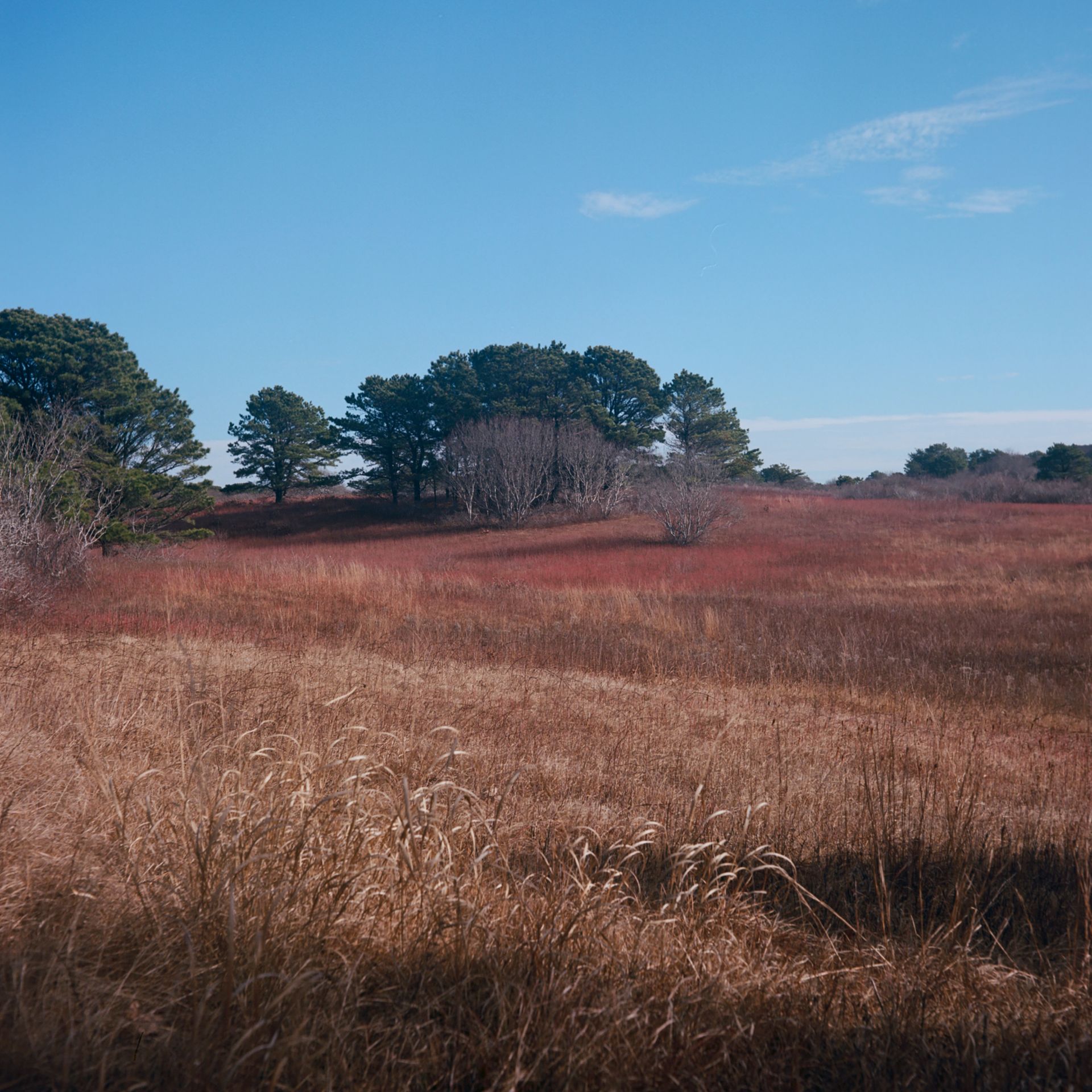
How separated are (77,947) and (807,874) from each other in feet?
11.1

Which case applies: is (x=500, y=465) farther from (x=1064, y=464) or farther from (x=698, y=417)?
(x=1064, y=464)

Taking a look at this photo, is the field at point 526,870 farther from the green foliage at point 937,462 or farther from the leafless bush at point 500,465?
the green foliage at point 937,462

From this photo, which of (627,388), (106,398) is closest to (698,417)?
(627,388)

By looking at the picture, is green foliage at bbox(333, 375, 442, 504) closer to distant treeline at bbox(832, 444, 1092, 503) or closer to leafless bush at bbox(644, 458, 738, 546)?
leafless bush at bbox(644, 458, 738, 546)

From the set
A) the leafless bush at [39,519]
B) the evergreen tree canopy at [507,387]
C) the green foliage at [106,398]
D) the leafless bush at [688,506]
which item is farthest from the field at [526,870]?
the evergreen tree canopy at [507,387]

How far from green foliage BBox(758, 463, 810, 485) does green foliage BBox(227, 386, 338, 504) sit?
44.2 meters

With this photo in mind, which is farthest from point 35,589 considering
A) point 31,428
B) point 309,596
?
point 31,428

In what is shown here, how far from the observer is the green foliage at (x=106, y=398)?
27.0 m

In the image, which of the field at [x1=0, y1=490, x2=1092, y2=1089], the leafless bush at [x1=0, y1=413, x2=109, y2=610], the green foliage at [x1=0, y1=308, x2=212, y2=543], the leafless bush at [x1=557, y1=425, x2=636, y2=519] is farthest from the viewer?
the leafless bush at [x1=557, y1=425, x2=636, y2=519]

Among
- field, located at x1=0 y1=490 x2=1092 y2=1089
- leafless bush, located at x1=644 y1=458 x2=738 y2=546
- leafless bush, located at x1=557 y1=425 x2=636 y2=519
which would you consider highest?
leafless bush, located at x1=557 y1=425 x2=636 y2=519

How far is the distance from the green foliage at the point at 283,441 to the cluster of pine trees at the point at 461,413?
0.20 feet

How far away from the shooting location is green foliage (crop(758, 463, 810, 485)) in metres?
76.4

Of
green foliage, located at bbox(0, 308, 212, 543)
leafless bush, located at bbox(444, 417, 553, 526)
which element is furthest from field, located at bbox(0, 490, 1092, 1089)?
leafless bush, located at bbox(444, 417, 553, 526)

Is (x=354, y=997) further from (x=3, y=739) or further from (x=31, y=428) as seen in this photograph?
(x=31, y=428)
